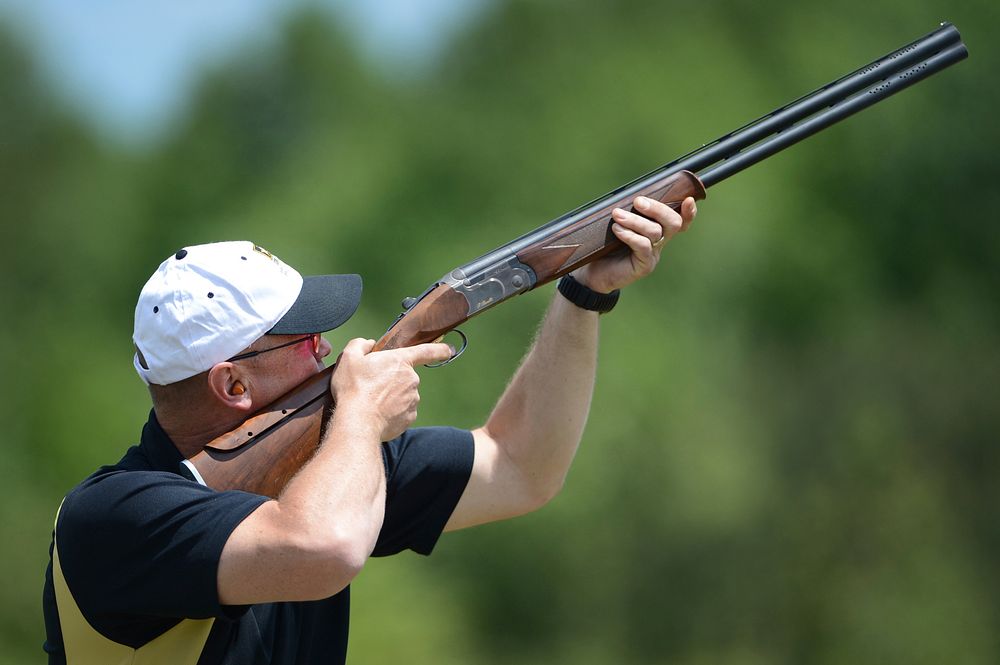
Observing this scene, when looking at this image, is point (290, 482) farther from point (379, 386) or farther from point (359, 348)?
point (359, 348)

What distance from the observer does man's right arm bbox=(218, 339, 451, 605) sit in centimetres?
258

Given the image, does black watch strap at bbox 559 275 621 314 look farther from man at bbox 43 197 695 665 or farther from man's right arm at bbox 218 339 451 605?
man's right arm at bbox 218 339 451 605

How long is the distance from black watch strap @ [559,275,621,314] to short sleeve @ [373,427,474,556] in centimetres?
58

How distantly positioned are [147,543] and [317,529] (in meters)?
0.43

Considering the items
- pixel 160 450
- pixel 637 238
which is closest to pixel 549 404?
pixel 637 238

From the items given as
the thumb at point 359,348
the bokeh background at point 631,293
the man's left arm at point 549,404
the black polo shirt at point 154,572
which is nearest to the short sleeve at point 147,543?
the black polo shirt at point 154,572

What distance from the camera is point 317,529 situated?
2.58 m

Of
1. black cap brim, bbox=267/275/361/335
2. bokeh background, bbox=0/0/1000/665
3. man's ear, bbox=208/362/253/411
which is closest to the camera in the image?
man's ear, bbox=208/362/253/411

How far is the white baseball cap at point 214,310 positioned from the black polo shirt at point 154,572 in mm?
205

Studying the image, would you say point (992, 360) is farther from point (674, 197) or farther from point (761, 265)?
point (674, 197)

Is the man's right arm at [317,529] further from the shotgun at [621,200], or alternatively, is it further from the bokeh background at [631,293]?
the bokeh background at [631,293]

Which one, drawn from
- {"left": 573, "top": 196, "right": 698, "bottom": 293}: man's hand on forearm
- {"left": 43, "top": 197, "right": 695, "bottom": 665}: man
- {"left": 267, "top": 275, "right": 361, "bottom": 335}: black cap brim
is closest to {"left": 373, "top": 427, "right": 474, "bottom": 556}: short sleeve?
{"left": 43, "top": 197, "right": 695, "bottom": 665}: man

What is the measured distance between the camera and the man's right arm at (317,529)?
102 inches

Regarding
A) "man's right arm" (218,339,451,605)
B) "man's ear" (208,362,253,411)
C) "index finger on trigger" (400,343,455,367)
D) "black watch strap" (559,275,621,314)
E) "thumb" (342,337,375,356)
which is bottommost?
"man's right arm" (218,339,451,605)
